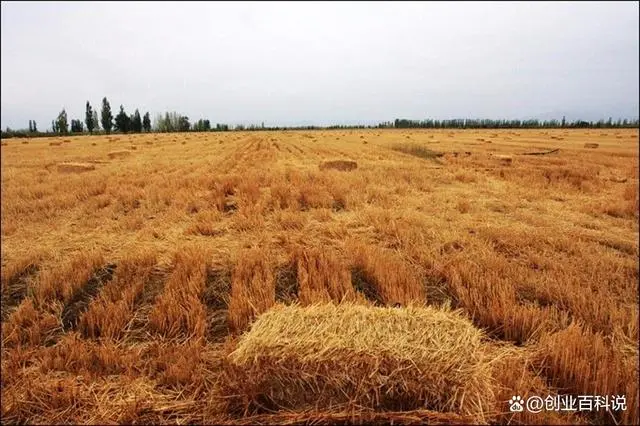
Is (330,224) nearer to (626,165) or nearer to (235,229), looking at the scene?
(235,229)

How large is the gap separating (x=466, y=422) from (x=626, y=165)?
20.0 metres

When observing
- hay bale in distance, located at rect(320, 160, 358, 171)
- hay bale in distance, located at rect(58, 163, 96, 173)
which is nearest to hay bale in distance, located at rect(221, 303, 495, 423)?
hay bale in distance, located at rect(320, 160, 358, 171)

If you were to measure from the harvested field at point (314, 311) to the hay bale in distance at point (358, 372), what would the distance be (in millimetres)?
12

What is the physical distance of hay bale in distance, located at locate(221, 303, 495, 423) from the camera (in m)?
2.74

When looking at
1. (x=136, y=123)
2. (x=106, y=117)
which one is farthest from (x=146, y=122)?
(x=106, y=117)

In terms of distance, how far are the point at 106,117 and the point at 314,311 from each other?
10790 centimetres

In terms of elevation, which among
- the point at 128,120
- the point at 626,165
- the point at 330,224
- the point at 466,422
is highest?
the point at 128,120

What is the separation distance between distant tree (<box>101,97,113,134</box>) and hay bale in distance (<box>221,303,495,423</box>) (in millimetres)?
103931

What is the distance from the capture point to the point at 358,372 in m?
2.76

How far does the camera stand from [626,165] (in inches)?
693

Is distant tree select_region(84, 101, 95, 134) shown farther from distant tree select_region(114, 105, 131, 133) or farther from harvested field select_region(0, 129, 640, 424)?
harvested field select_region(0, 129, 640, 424)

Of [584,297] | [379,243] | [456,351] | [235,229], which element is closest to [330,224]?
[379,243]

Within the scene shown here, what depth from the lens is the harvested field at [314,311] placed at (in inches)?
109

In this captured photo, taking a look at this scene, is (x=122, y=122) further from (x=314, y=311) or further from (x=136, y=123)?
(x=314, y=311)
